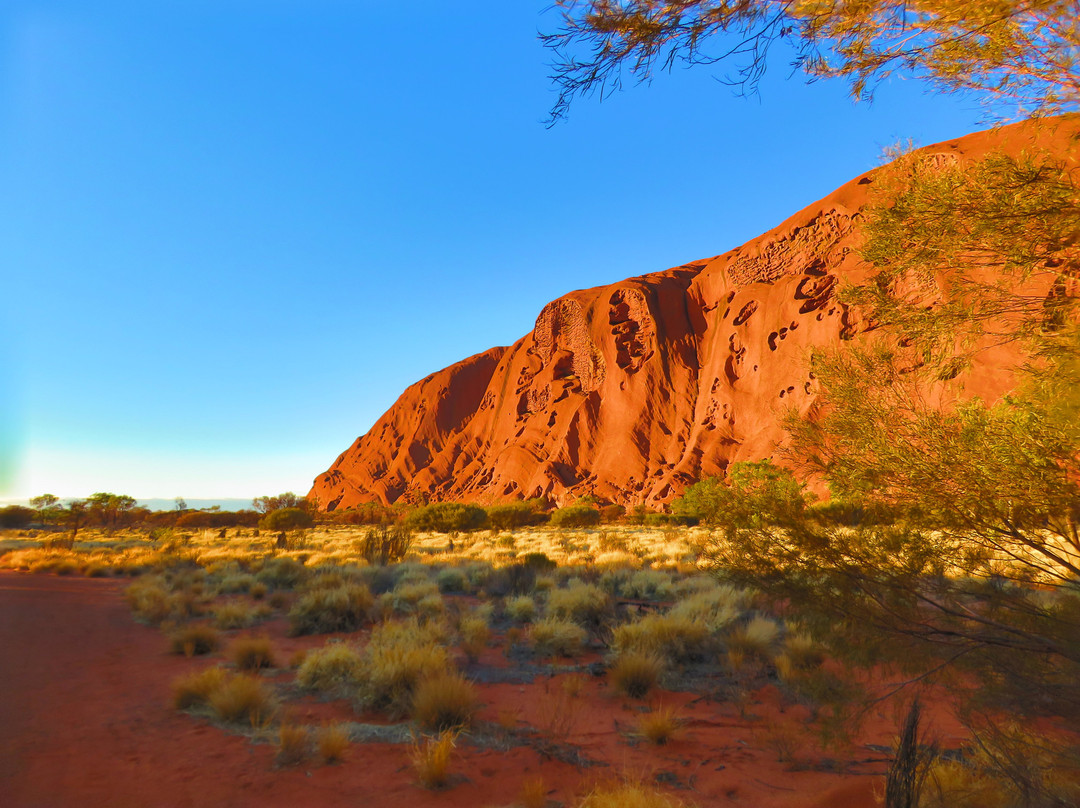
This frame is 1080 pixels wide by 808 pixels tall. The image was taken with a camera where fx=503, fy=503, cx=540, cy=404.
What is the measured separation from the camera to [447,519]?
33.7 m

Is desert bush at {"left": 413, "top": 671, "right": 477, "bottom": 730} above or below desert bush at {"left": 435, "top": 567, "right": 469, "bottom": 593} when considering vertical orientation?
above

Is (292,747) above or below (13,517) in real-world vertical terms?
below

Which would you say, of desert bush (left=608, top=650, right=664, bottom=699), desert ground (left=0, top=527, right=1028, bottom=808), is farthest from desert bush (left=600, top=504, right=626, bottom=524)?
desert bush (left=608, top=650, right=664, bottom=699)

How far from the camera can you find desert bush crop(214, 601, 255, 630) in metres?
9.00

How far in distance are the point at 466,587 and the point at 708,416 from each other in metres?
47.8

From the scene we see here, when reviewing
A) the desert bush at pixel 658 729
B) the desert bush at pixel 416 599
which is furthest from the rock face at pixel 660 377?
the desert bush at pixel 658 729

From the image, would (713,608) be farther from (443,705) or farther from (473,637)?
(443,705)

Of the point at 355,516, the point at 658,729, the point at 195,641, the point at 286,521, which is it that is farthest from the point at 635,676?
the point at 355,516

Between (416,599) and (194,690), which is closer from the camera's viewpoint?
(194,690)

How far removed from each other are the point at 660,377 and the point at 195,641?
192 feet

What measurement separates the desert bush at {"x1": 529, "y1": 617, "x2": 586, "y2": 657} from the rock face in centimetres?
3431

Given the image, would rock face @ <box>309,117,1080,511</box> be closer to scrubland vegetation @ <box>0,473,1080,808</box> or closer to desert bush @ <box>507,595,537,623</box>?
scrubland vegetation @ <box>0,473,1080,808</box>

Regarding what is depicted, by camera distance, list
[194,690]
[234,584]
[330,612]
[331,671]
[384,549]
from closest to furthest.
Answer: [194,690], [331,671], [330,612], [234,584], [384,549]

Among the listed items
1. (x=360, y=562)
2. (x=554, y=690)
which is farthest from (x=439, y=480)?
(x=554, y=690)
